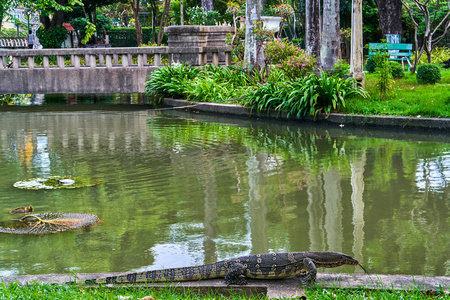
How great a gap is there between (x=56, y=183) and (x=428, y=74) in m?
12.5

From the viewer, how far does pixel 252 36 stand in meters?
19.0

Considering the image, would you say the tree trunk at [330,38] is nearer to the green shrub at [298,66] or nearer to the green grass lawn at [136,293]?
the green shrub at [298,66]

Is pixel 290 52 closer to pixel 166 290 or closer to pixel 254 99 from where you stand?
pixel 254 99

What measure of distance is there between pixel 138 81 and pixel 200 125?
8.09 m

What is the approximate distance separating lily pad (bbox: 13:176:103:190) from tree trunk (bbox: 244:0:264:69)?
35.4ft

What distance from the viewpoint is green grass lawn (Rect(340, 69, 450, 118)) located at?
544 inches

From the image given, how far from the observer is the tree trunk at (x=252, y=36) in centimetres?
1875

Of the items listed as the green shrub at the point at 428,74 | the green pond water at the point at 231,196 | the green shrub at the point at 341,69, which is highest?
the green shrub at the point at 341,69

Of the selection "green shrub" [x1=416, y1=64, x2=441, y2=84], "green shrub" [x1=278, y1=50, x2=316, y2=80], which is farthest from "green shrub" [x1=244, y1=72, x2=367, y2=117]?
"green shrub" [x1=416, y1=64, x2=441, y2=84]

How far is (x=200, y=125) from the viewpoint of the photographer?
1543 cm

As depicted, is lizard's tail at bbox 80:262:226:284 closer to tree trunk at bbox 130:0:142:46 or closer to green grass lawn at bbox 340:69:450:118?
green grass lawn at bbox 340:69:450:118

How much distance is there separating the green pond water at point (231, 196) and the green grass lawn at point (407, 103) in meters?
0.82

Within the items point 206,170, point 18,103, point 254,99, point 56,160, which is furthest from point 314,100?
point 18,103

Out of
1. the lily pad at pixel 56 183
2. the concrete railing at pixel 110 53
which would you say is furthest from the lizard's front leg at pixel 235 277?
the concrete railing at pixel 110 53
